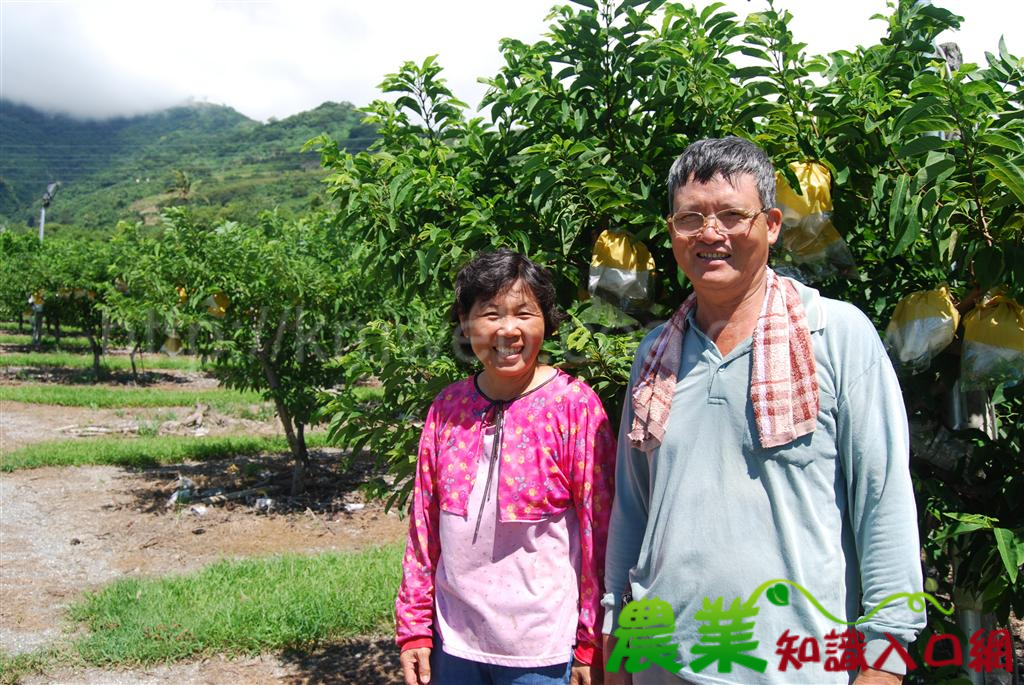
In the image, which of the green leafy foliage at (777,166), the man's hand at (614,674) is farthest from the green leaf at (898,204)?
the man's hand at (614,674)

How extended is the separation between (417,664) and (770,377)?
41.4 inches

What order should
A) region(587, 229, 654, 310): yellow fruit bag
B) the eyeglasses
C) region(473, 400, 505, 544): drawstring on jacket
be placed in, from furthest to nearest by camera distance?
1. region(587, 229, 654, 310): yellow fruit bag
2. region(473, 400, 505, 544): drawstring on jacket
3. the eyeglasses

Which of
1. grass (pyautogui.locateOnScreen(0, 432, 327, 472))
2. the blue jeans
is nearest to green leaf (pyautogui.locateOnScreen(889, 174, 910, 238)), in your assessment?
the blue jeans

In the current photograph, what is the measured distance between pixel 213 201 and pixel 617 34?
84.3 metres

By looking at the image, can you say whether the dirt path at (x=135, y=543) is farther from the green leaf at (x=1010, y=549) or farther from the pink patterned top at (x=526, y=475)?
the green leaf at (x=1010, y=549)

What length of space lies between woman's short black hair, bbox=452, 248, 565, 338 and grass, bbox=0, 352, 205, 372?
16.0m

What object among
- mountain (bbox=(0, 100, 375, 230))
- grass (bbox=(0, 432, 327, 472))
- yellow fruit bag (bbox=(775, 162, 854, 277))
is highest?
mountain (bbox=(0, 100, 375, 230))

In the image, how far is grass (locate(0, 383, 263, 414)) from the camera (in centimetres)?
1330

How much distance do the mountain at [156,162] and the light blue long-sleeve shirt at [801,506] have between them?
53.0 metres

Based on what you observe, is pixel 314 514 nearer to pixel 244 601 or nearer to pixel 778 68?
pixel 244 601

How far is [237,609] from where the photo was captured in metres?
4.69

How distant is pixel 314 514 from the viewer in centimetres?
740

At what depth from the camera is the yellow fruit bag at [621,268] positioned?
6.88 ft

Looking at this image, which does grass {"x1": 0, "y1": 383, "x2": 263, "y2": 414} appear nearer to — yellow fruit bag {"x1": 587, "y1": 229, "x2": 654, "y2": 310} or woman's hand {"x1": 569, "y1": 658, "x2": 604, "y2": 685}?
yellow fruit bag {"x1": 587, "y1": 229, "x2": 654, "y2": 310}
